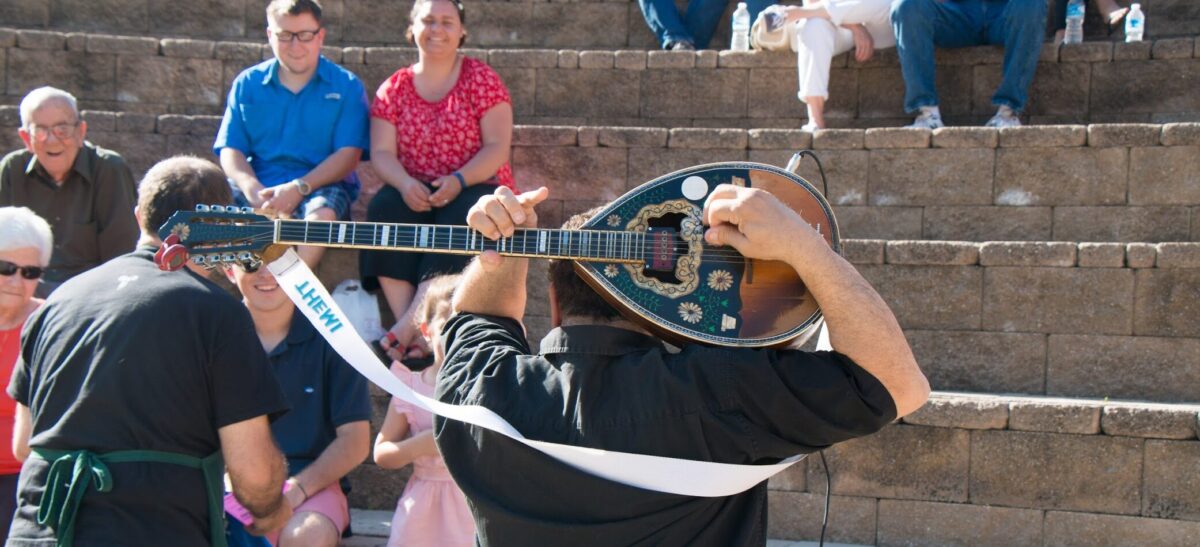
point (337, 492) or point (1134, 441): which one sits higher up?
point (1134, 441)

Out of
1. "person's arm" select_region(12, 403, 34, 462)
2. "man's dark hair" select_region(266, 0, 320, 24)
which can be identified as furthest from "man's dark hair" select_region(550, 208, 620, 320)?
"man's dark hair" select_region(266, 0, 320, 24)

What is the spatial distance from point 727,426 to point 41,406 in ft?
6.15

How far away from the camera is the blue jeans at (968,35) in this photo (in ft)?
21.8

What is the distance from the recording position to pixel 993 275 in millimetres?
5531

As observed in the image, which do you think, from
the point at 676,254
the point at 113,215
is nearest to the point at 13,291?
the point at 113,215

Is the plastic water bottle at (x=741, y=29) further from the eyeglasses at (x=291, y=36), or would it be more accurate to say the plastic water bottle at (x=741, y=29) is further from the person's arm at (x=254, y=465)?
the person's arm at (x=254, y=465)

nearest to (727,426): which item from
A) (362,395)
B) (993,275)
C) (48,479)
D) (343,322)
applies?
(343,322)

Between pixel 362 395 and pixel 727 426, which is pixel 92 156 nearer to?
pixel 362 395

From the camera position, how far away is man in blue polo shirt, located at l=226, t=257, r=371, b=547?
4539 mm

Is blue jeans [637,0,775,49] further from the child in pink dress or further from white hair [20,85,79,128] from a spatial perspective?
the child in pink dress

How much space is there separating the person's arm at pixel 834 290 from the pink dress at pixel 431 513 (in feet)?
8.00

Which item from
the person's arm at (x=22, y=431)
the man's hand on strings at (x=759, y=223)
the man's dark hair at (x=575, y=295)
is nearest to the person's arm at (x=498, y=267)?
the man's dark hair at (x=575, y=295)

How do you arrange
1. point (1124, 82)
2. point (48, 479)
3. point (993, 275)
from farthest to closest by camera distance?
point (1124, 82)
point (993, 275)
point (48, 479)

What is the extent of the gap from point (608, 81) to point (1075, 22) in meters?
2.77
